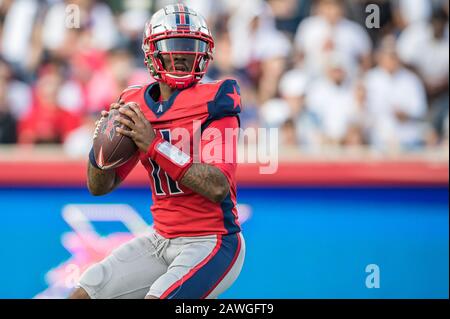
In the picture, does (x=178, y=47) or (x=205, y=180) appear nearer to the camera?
(x=205, y=180)

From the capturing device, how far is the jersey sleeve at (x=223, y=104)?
14.1 feet

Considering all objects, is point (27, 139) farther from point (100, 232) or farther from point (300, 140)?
point (300, 140)

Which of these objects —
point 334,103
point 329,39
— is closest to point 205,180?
point 334,103

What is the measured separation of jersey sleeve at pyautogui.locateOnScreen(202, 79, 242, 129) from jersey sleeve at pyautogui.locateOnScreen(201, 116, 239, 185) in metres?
0.02

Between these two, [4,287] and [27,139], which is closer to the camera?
[4,287]

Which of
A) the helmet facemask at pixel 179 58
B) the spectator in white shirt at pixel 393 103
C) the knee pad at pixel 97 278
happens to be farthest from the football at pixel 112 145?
the spectator in white shirt at pixel 393 103

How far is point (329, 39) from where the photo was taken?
877 centimetres

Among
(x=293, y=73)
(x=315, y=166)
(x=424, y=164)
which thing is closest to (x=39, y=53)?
(x=293, y=73)

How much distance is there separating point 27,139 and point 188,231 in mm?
4101

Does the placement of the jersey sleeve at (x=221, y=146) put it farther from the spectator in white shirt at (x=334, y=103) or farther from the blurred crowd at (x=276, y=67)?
the spectator in white shirt at (x=334, y=103)

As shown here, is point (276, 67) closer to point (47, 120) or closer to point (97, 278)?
point (47, 120)

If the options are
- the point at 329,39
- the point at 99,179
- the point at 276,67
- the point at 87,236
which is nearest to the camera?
the point at 99,179

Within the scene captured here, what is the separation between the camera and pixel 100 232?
699 centimetres

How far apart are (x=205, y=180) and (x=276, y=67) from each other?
15.2 feet
